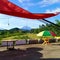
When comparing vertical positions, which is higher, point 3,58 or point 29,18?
point 29,18

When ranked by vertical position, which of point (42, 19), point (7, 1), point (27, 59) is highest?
point (7, 1)

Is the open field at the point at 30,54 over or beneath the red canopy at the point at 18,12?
beneath

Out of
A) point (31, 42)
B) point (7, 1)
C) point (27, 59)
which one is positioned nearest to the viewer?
point (7, 1)

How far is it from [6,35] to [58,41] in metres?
12.7

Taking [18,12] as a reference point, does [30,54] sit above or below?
below

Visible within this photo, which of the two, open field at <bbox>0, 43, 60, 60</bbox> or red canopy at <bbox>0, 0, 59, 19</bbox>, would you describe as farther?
open field at <bbox>0, 43, 60, 60</bbox>

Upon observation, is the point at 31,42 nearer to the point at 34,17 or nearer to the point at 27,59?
the point at 27,59

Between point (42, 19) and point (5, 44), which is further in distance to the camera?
point (5, 44)

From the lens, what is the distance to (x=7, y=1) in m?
12.0

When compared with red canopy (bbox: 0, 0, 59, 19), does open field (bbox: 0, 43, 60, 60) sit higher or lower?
lower

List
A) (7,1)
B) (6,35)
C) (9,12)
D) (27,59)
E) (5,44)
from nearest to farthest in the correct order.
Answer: (9,12), (7,1), (27,59), (5,44), (6,35)

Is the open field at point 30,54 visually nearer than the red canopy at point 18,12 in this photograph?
No

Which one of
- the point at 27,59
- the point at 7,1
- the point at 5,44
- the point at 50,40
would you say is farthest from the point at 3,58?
the point at 50,40

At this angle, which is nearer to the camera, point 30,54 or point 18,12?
point 18,12
